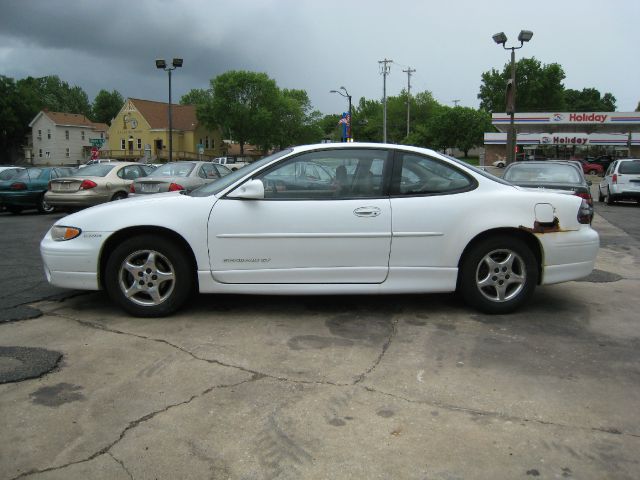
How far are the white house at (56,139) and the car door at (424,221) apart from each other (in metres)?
81.7

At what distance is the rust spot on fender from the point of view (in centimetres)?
501

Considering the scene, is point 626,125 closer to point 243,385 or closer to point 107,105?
point 243,385

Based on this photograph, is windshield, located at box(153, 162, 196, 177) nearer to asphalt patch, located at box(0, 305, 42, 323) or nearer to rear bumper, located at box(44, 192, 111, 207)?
rear bumper, located at box(44, 192, 111, 207)

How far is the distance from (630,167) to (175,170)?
1461 centimetres

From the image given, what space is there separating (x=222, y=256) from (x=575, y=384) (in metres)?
2.84

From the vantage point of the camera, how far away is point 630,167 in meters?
18.7

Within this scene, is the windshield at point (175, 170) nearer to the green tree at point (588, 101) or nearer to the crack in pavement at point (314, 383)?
the crack in pavement at point (314, 383)

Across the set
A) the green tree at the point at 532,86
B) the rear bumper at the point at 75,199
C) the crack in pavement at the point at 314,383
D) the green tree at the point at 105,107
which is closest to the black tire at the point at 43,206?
the rear bumper at the point at 75,199

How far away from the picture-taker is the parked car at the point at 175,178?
12.2 metres

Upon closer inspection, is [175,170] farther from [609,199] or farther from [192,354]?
[609,199]

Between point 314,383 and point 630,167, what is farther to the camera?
point 630,167

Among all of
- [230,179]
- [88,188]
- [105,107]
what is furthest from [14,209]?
[105,107]

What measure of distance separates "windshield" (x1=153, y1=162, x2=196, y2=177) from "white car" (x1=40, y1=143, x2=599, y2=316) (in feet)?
27.0

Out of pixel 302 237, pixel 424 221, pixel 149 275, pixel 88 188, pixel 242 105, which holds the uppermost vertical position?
pixel 242 105
